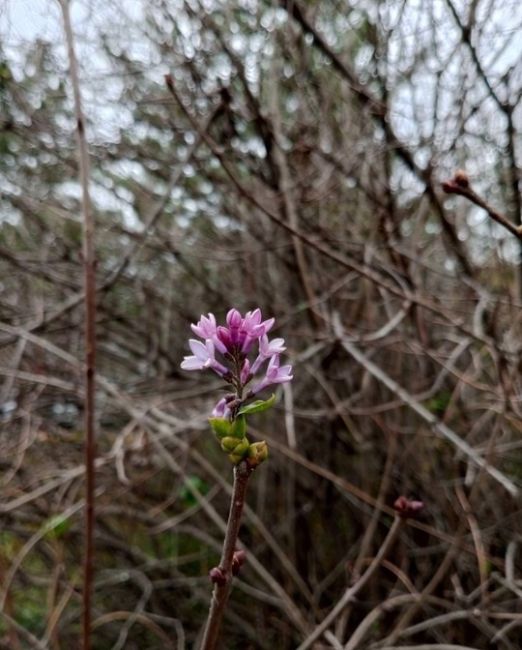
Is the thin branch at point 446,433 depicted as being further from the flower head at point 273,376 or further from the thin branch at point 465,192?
the flower head at point 273,376

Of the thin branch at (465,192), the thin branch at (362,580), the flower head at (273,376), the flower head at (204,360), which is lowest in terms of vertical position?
the thin branch at (362,580)

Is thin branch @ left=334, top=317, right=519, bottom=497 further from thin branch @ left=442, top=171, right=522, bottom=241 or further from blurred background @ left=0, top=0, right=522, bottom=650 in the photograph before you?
thin branch @ left=442, top=171, right=522, bottom=241

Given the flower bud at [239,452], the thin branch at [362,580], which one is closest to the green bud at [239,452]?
the flower bud at [239,452]

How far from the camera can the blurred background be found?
201 centimetres

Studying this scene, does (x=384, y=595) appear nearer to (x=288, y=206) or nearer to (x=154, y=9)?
(x=288, y=206)

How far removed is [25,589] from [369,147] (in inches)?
71.3

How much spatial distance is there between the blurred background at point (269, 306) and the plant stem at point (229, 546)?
127cm

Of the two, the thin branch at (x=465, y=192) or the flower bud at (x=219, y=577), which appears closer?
the flower bud at (x=219, y=577)

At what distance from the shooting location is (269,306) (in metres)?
2.45

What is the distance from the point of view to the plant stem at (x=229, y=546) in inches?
19.1

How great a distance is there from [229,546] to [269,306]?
1963mm

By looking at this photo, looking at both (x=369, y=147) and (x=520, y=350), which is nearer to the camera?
(x=520, y=350)

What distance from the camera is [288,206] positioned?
6.77ft

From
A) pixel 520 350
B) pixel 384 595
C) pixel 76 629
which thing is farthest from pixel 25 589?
pixel 520 350
